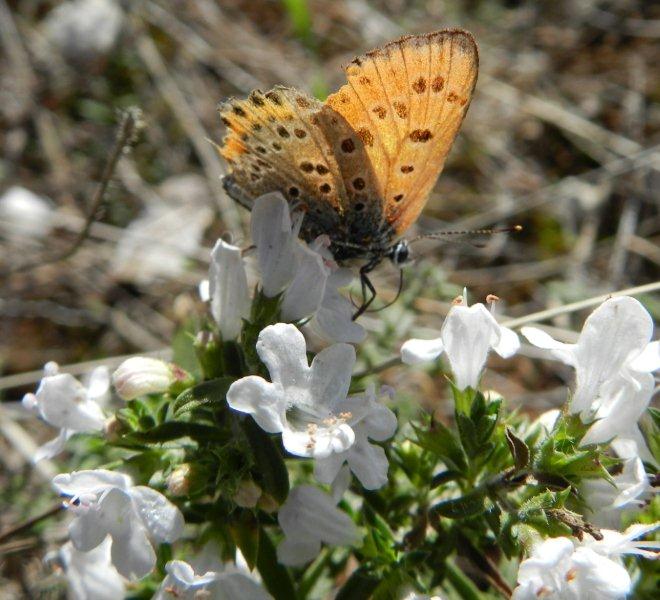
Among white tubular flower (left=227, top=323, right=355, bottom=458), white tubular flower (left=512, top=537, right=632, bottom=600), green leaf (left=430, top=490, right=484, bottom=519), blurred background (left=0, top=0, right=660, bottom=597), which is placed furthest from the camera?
blurred background (left=0, top=0, right=660, bottom=597)

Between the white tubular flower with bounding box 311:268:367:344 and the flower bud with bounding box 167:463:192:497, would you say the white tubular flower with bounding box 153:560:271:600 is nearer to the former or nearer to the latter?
the flower bud with bounding box 167:463:192:497

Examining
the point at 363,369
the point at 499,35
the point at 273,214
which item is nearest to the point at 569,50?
the point at 499,35

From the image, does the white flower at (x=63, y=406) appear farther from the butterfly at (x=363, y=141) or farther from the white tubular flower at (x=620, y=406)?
the white tubular flower at (x=620, y=406)

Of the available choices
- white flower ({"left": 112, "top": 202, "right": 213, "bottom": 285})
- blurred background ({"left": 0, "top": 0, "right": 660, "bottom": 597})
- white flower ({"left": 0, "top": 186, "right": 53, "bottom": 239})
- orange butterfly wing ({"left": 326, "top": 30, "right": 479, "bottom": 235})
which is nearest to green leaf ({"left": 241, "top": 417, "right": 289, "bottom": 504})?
orange butterfly wing ({"left": 326, "top": 30, "right": 479, "bottom": 235})

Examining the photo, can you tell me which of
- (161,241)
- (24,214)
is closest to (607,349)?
(161,241)

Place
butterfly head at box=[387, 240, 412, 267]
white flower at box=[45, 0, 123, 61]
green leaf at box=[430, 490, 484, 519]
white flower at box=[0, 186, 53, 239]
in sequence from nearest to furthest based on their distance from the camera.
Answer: green leaf at box=[430, 490, 484, 519], butterfly head at box=[387, 240, 412, 267], white flower at box=[0, 186, 53, 239], white flower at box=[45, 0, 123, 61]

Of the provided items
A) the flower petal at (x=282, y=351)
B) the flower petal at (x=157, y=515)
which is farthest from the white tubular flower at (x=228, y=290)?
the flower petal at (x=157, y=515)

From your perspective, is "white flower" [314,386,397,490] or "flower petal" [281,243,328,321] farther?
"flower petal" [281,243,328,321]
